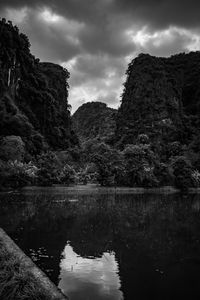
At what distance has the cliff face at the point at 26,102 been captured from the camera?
58.9m

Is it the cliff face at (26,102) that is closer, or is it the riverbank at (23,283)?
the riverbank at (23,283)

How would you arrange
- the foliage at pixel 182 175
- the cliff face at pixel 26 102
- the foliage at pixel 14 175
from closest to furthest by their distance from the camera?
1. the foliage at pixel 14 175
2. the foliage at pixel 182 175
3. the cliff face at pixel 26 102

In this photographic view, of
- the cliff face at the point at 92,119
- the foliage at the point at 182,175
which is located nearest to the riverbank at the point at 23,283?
the foliage at the point at 182,175

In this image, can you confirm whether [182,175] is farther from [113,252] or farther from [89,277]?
[89,277]

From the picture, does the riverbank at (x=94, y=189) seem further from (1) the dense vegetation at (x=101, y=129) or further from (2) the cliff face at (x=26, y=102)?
(2) the cliff face at (x=26, y=102)

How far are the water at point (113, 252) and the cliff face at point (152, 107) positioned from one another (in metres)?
64.1

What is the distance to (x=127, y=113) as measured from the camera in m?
94.1

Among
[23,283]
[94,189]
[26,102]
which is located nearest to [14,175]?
[94,189]

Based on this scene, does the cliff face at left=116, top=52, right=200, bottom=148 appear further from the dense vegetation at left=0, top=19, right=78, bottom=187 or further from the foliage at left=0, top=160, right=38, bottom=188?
the foliage at left=0, top=160, right=38, bottom=188

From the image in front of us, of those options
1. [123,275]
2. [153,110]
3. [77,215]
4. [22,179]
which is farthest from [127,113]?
[123,275]

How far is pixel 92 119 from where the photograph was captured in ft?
471

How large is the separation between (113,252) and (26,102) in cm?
6781

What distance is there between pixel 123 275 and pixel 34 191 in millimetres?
29613

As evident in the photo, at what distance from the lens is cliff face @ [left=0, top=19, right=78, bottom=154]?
58.9 m
